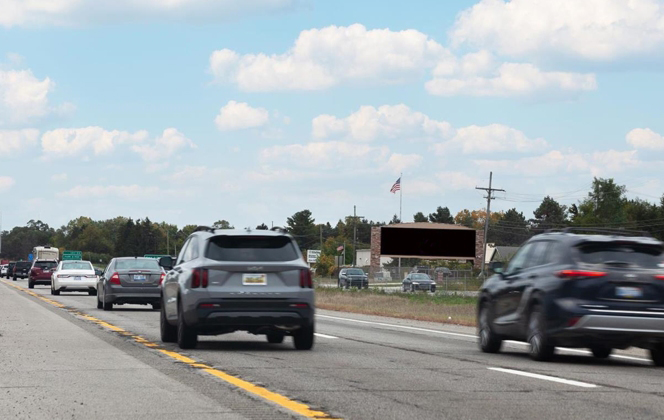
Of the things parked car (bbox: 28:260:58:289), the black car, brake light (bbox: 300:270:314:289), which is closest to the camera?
the black car

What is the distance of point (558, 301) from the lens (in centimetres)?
1424

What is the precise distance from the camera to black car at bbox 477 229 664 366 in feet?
45.9

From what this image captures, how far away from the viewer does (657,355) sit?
14.7 metres

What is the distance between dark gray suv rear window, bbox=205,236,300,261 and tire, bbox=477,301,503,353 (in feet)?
9.19

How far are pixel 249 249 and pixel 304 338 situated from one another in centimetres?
146

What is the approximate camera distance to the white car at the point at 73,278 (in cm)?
4403

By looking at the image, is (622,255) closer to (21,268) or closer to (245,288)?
(245,288)

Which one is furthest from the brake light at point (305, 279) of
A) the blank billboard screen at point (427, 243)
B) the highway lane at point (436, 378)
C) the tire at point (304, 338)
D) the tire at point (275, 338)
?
the blank billboard screen at point (427, 243)

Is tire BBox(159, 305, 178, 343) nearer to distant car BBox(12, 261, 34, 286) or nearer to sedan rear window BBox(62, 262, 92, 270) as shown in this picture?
sedan rear window BBox(62, 262, 92, 270)

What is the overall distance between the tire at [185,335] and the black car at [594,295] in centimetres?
441

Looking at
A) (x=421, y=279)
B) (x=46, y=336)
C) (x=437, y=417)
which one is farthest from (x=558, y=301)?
(x=421, y=279)

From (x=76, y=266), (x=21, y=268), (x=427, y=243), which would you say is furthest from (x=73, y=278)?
(x=427, y=243)

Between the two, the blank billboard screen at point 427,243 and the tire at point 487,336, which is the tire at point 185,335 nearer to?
the tire at point 487,336

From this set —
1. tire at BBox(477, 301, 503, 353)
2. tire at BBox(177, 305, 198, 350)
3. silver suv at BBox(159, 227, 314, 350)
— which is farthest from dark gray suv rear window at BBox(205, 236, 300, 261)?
tire at BBox(477, 301, 503, 353)
